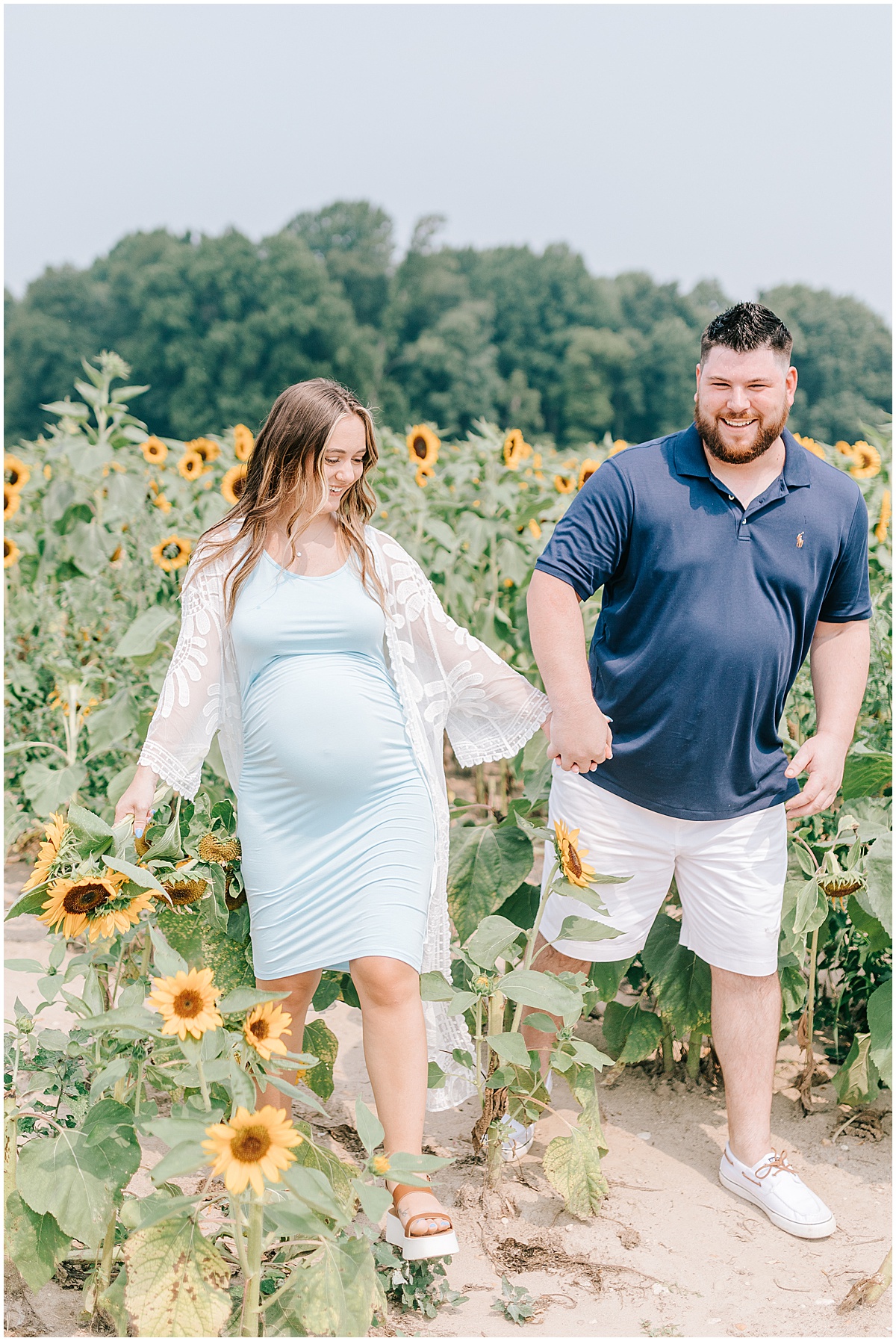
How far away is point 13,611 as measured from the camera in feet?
15.1

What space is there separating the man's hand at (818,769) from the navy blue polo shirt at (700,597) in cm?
5

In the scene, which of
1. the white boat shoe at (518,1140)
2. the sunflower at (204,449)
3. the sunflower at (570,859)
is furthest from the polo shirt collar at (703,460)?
the sunflower at (204,449)

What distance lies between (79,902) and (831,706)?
134cm

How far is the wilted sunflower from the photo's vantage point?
7.00 ft

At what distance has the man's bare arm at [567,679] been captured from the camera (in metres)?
2.04

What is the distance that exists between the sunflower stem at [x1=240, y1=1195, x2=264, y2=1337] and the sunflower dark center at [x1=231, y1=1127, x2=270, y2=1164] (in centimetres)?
12

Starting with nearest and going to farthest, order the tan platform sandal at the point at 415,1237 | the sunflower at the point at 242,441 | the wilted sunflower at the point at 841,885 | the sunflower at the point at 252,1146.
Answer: the sunflower at the point at 252,1146 < the tan platform sandal at the point at 415,1237 < the wilted sunflower at the point at 841,885 < the sunflower at the point at 242,441

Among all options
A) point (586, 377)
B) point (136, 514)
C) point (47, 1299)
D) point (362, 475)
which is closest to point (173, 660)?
point (362, 475)

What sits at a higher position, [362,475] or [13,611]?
[362,475]

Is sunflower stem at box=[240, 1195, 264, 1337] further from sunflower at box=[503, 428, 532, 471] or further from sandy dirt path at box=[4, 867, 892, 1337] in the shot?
sunflower at box=[503, 428, 532, 471]

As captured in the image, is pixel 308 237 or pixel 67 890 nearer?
pixel 67 890

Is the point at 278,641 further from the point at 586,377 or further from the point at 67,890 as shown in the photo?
the point at 586,377

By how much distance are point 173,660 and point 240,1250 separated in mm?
925

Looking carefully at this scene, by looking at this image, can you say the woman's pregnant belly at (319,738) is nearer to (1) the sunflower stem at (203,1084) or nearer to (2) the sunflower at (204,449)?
(1) the sunflower stem at (203,1084)
